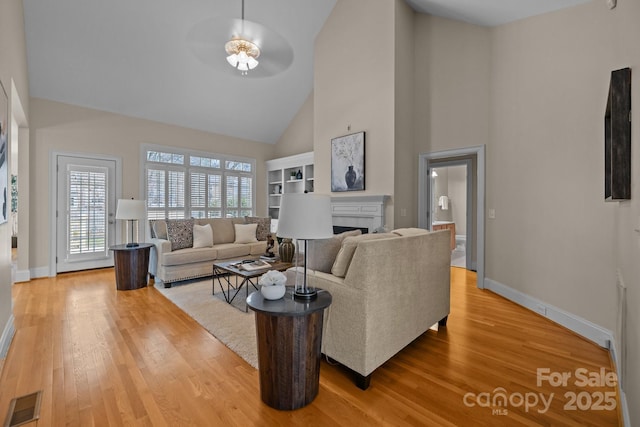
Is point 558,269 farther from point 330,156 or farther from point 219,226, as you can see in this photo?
point 219,226

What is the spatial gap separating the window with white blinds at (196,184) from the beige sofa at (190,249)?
56.1 inches

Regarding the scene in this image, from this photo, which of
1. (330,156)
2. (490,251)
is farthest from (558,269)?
(330,156)

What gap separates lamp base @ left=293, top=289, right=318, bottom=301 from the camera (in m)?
1.83

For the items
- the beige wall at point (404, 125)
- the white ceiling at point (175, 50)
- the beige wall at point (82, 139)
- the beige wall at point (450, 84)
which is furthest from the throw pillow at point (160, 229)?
the beige wall at point (450, 84)

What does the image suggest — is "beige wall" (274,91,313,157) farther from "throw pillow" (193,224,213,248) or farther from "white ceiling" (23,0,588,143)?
"throw pillow" (193,224,213,248)

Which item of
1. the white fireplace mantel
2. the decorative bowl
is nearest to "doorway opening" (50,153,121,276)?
the white fireplace mantel

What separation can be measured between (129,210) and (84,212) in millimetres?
1599

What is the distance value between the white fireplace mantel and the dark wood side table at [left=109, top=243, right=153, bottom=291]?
2.92 meters

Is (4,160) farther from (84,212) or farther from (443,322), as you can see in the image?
(443,322)

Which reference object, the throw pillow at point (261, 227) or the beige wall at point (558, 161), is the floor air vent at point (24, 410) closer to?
the beige wall at point (558, 161)

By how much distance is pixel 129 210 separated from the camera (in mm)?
4262

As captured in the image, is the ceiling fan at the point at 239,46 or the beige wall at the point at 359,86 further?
the beige wall at the point at 359,86

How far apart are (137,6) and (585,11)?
17.9 ft

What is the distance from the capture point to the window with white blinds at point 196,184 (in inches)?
235
